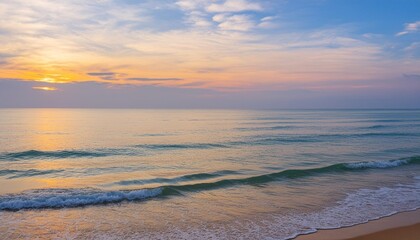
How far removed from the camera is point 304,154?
92.4 feet

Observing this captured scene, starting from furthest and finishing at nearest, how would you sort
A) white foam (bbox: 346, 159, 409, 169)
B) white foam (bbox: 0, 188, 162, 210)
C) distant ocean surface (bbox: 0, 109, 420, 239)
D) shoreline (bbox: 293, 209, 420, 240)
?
white foam (bbox: 346, 159, 409, 169)
white foam (bbox: 0, 188, 162, 210)
distant ocean surface (bbox: 0, 109, 420, 239)
shoreline (bbox: 293, 209, 420, 240)

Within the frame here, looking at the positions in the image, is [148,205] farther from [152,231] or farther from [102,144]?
[102,144]

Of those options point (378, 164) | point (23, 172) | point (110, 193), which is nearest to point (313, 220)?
point (110, 193)

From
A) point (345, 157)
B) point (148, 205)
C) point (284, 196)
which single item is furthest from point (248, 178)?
point (345, 157)

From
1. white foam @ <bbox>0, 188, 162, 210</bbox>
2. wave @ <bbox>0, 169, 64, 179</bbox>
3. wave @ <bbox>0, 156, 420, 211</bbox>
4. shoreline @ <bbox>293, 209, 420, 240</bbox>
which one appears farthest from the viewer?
wave @ <bbox>0, 169, 64, 179</bbox>

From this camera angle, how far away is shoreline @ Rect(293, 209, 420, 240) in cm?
985

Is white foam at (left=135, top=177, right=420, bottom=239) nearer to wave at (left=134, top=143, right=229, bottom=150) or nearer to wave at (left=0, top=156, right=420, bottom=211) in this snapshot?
wave at (left=0, top=156, right=420, bottom=211)

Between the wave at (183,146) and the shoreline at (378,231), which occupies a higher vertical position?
the wave at (183,146)

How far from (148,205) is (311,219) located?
6.35 m

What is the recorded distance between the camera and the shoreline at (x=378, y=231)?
9.85m

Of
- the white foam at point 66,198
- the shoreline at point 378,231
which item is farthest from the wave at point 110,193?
the shoreline at point 378,231

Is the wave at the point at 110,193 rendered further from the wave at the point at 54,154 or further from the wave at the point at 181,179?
the wave at the point at 54,154

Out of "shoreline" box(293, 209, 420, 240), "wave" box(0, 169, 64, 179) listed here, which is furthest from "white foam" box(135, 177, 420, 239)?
"wave" box(0, 169, 64, 179)

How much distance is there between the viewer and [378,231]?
34.0 feet
